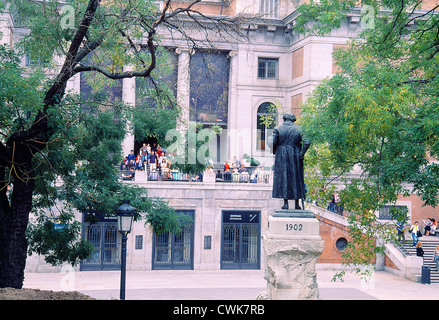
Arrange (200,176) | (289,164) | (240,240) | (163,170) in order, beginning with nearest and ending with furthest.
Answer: (289,164)
(163,170)
(200,176)
(240,240)

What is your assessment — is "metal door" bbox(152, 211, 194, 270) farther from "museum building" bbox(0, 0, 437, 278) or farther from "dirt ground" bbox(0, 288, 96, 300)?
"dirt ground" bbox(0, 288, 96, 300)

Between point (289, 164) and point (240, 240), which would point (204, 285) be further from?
point (289, 164)

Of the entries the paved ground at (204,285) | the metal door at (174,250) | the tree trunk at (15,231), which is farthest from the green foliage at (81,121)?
the metal door at (174,250)

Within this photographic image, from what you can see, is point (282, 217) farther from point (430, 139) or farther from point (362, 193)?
point (362, 193)

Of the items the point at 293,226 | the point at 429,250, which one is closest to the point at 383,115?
the point at 293,226

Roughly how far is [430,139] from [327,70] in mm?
23334

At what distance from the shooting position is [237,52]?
40594 mm

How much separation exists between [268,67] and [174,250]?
55.1ft

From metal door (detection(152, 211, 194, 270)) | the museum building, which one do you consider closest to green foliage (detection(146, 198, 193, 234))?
the museum building

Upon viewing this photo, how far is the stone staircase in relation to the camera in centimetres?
2905

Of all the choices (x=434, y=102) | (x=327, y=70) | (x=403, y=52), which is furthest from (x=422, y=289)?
(x=327, y=70)

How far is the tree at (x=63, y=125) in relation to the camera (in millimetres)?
12828

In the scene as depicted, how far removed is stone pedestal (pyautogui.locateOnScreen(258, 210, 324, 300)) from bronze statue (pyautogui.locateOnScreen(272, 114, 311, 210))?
455 mm

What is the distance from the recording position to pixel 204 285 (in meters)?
26.1
